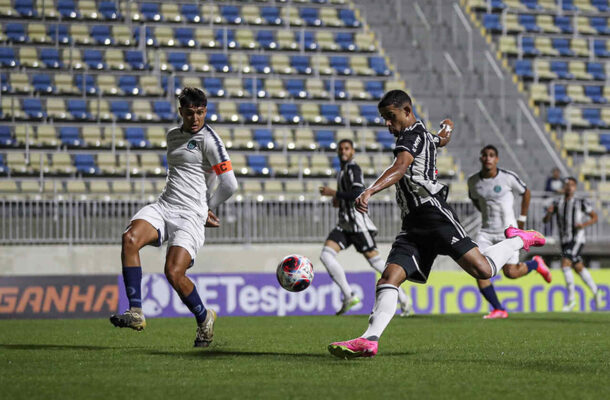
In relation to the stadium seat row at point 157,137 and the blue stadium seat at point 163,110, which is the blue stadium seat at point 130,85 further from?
the stadium seat row at point 157,137

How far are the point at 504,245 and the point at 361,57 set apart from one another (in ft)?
63.0

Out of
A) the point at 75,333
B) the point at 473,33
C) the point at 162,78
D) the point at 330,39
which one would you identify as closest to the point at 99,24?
the point at 162,78

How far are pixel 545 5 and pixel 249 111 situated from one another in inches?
420

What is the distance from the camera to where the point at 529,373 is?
6492mm

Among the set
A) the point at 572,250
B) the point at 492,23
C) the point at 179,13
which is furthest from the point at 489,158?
the point at 492,23

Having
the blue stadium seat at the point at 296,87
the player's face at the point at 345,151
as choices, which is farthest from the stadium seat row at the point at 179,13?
the player's face at the point at 345,151

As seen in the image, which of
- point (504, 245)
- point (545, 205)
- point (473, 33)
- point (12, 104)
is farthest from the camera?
point (473, 33)

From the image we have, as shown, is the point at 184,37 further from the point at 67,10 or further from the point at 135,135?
the point at 135,135

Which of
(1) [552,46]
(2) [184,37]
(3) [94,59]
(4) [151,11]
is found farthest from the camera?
(1) [552,46]

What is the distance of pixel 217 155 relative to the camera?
8.35 m

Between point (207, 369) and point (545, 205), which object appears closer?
point (207, 369)

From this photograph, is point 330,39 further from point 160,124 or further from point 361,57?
point 160,124

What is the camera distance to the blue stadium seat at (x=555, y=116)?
27.0 meters

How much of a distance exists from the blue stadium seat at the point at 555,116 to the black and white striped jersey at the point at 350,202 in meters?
14.2
